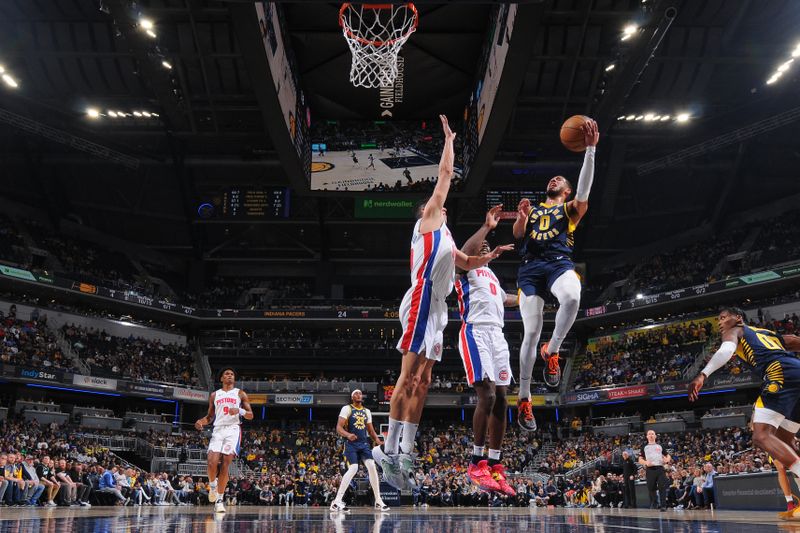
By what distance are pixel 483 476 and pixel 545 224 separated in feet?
8.52

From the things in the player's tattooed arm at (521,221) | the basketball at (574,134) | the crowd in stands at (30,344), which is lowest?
the player's tattooed arm at (521,221)

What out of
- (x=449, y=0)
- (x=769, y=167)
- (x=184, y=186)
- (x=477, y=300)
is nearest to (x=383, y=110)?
(x=184, y=186)

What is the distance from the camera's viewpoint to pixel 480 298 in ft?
23.4

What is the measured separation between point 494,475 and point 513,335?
31.0m

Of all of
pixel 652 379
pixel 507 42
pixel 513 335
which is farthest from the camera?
pixel 513 335

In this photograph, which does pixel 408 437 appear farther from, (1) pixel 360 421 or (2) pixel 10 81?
(2) pixel 10 81

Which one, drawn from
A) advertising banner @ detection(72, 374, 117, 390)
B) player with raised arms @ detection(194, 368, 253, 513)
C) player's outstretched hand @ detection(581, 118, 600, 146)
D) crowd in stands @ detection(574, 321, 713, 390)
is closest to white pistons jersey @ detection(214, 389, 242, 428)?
player with raised arms @ detection(194, 368, 253, 513)

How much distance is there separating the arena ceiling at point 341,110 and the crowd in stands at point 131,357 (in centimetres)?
616

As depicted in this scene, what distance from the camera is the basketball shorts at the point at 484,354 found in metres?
6.69

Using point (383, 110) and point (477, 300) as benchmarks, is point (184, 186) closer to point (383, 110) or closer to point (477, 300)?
point (383, 110)

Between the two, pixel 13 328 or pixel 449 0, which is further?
pixel 13 328

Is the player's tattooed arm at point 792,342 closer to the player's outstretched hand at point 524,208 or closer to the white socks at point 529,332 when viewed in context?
the white socks at point 529,332

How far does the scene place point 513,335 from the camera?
36906 millimetres

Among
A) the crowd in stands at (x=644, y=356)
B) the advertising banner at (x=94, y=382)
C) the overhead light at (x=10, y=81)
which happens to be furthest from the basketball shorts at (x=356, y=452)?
the crowd in stands at (x=644, y=356)
